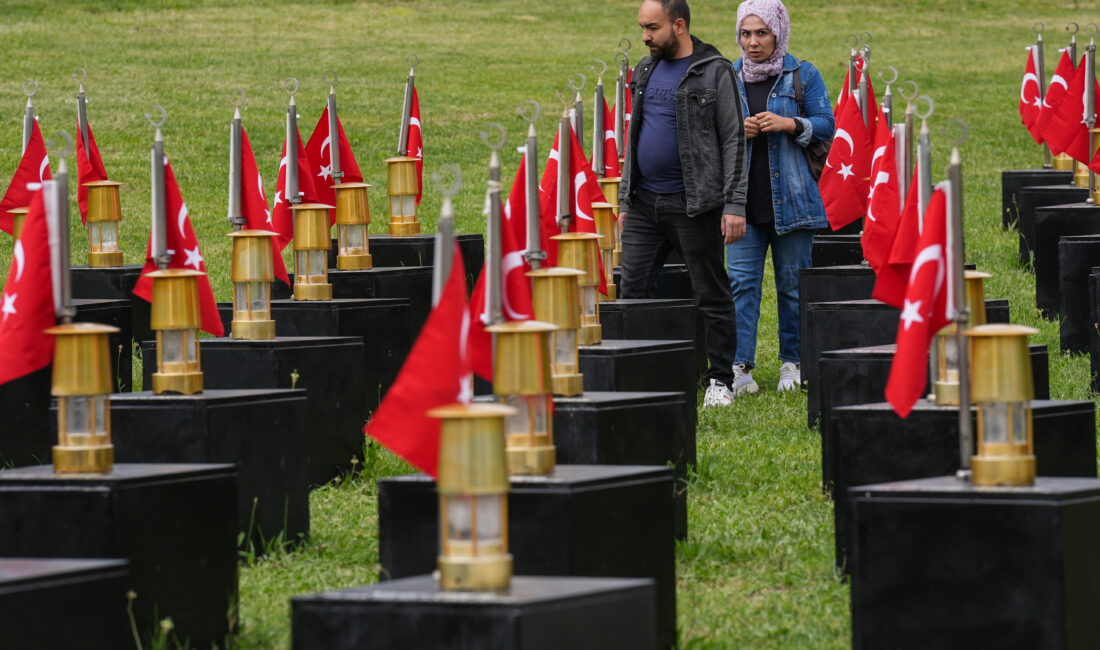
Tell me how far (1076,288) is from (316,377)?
469 cm

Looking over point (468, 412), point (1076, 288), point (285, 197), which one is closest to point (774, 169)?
point (1076, 288)

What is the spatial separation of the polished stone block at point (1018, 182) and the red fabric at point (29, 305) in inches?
406

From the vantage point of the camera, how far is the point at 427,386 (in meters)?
3.54

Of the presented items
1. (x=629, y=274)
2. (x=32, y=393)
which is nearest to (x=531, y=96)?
(x=629, y=274)

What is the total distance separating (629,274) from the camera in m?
8.86

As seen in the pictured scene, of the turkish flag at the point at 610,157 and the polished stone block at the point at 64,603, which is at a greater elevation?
the turkish flag at the point at 610,157

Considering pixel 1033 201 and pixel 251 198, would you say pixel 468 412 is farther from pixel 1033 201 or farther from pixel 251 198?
pixel 1033 201

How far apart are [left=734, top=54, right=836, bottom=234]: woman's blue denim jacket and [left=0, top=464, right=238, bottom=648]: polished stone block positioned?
468 centimetres

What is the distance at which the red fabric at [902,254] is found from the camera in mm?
5137

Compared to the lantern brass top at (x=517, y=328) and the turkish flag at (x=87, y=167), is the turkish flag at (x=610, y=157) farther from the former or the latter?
the lantern brass top at (x=517, y=328)

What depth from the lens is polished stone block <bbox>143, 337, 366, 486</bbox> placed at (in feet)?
21.9

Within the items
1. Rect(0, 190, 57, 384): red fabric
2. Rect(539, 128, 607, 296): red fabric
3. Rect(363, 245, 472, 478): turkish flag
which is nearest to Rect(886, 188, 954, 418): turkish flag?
Rect(363, 245, 472, 478): turkish flag

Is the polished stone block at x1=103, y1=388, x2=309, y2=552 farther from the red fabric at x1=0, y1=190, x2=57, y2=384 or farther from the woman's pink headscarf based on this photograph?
the woman's pink headscarf

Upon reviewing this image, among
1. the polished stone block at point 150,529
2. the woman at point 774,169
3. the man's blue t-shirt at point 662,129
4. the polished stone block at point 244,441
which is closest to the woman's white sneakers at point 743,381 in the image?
the woman at point 774,169
